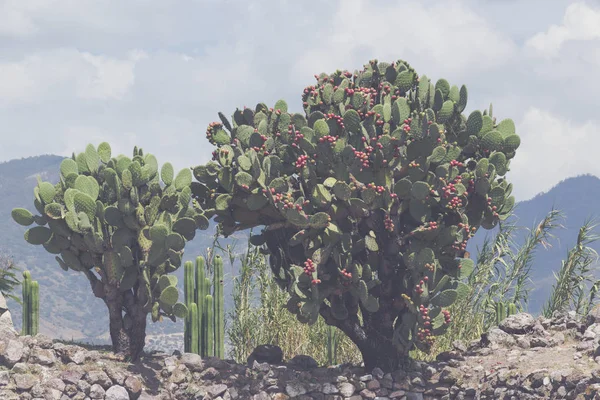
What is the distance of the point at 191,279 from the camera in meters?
17.0

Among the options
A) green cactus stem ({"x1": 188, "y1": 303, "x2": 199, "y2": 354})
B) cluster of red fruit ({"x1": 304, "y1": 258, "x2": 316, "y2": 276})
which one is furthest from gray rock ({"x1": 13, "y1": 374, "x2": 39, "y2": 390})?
cluster of red fruit ({"x1": 304, "y1": 258, "x2": 316, "y2": 276})

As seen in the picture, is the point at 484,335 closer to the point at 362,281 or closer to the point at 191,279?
the point at 362,281

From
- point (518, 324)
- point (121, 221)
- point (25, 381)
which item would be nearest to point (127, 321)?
point (121, 221)

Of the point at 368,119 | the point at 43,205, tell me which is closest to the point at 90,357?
the point at 43,205

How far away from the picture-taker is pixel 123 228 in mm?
14602

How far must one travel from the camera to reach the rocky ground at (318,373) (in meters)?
13.8

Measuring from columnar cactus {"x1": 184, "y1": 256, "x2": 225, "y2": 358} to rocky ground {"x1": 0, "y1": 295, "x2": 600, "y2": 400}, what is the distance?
964 mm

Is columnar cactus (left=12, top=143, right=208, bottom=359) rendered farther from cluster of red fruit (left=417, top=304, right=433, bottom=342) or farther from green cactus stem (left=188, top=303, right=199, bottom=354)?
cluster of red fruit (left=417, top=304, right=433, bottom=342)

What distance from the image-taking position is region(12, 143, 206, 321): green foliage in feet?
47.4

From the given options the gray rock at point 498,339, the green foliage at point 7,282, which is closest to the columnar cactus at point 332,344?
the gray rock at point 498,339

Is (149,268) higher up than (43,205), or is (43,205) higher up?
(43,205)

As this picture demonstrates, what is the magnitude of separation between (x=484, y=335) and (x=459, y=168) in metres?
3.12

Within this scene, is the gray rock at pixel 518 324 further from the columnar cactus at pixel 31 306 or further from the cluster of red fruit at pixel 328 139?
the columnar cactus at pixel 31 306

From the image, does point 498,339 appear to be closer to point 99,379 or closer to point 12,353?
point 99,379
